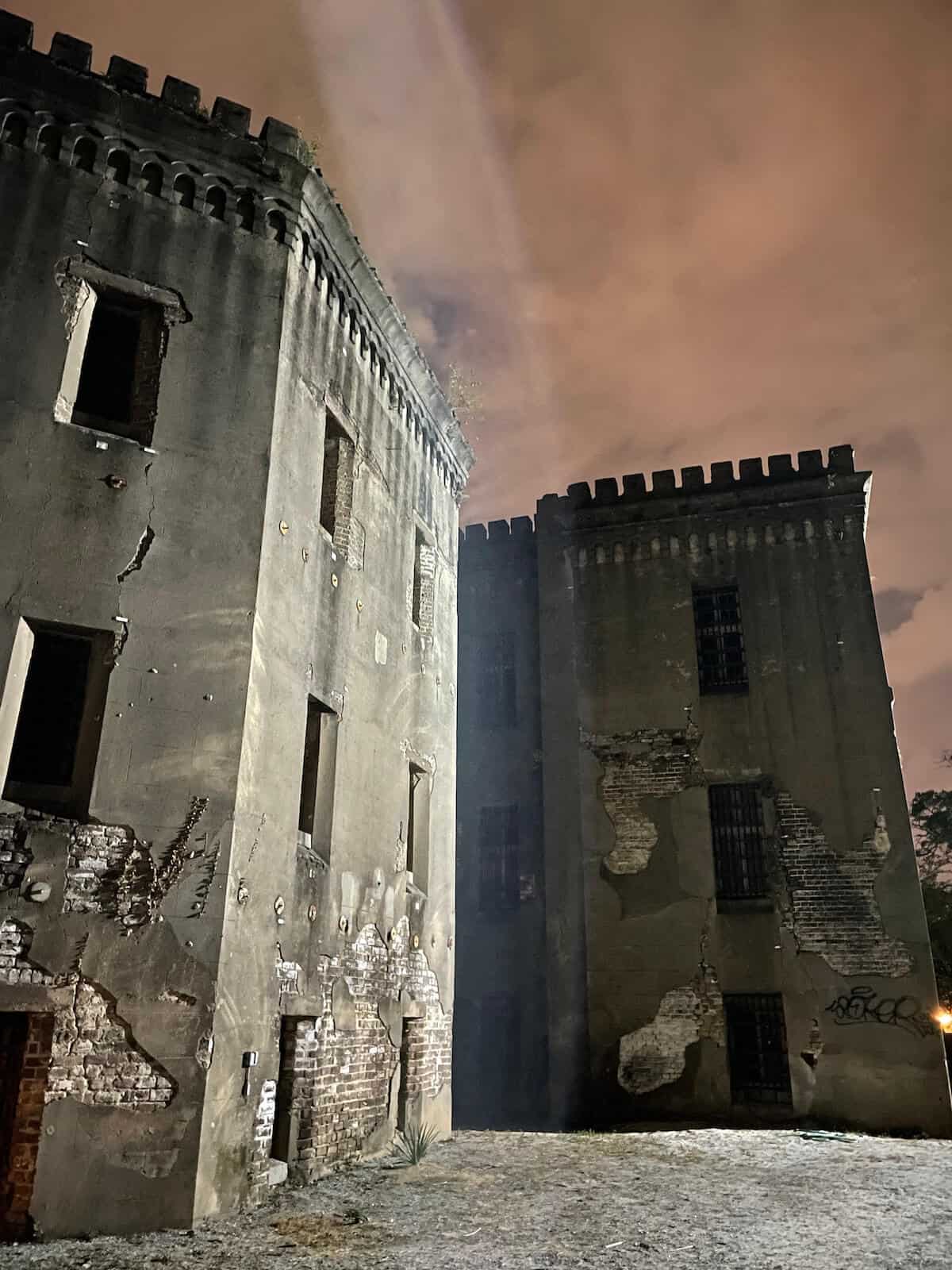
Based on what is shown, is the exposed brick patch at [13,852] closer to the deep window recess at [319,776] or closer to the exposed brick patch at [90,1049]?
the exposed brick patch at [90,1049]

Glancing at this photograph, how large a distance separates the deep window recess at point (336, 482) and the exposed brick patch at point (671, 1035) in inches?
352

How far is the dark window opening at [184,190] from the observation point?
856cm

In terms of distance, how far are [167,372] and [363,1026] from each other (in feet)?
21.4

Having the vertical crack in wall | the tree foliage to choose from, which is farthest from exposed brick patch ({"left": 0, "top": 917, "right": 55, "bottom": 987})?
the tree foliage

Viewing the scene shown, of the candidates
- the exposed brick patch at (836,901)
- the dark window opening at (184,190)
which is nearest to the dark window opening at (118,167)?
the dark window opening at (184,190)

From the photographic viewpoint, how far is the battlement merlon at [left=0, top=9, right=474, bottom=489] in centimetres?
811

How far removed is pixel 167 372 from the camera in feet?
26.5

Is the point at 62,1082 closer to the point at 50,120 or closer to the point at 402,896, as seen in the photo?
the point at 402,896

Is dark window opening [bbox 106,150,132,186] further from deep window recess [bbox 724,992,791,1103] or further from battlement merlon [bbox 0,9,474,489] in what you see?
deep window recess [bbox 724,992,791,1103]

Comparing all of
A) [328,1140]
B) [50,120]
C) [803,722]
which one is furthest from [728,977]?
[50,120]

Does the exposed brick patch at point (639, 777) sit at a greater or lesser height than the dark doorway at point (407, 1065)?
greater

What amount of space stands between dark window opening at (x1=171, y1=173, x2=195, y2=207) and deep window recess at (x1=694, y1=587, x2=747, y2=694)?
1062 cm

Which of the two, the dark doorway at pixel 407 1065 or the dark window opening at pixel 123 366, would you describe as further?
the dark doorway at pixel 407 1065

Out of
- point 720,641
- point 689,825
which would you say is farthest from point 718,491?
point 689,825
